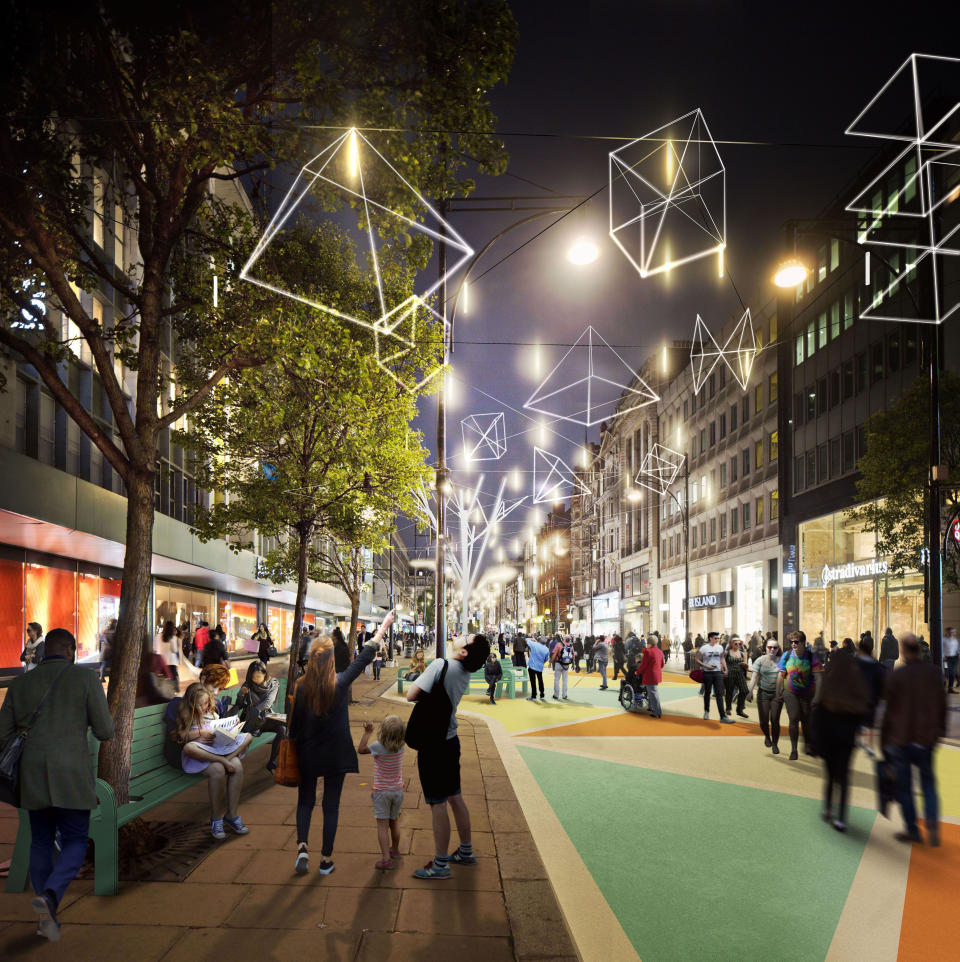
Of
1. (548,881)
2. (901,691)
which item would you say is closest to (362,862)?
(548,881)

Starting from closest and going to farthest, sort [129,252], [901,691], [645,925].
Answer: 1. [645,925]
2. [901,691]
3. [129,252]

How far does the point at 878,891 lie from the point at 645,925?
1994 mm

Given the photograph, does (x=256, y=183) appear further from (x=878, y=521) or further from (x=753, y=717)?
(x=878, y=521)

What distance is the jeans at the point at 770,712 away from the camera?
13375 millimetres

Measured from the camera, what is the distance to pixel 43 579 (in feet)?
84.4

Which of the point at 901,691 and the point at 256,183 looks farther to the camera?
the point at 256,183

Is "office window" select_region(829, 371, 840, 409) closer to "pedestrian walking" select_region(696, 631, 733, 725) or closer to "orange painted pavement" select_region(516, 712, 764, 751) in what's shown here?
"pedestrian walking" select_region(696, 631, 733, 725)

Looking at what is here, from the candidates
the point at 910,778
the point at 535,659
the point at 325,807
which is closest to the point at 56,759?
the point at 325,807

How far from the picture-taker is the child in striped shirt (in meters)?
6.71

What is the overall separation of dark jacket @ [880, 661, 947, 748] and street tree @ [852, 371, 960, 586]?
52.3 ft

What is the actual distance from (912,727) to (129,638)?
7038 millimetres

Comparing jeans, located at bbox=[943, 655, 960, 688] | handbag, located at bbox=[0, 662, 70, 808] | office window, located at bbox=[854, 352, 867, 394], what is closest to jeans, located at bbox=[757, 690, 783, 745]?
handbag, located at bbox=[0, 662, 70, 808]

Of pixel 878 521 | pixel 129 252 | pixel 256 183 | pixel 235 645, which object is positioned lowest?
pixel 235 645

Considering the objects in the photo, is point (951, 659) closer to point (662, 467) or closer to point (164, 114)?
point (164, 114)
